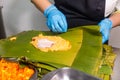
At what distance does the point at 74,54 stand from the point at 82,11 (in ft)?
1.25

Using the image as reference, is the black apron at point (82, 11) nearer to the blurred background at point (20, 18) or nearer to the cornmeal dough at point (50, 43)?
the cornmeal dough at point (50, 43)

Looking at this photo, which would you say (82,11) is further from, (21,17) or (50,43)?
(21,17)

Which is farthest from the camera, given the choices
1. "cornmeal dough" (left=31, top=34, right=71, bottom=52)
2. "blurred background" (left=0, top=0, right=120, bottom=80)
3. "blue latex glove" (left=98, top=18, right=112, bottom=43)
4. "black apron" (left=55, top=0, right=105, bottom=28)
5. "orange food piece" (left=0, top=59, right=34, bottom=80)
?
"blurred background" (left=0, top=0, right=120, bottom=80)

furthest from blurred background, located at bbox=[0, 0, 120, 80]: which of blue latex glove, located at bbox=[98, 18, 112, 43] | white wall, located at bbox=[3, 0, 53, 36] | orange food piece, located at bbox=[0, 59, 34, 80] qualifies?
orange food piece, located at bbox=[0, 59, 34, 80]

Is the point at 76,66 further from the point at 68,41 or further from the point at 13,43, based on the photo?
the point at 13,43

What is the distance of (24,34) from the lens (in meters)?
1.20

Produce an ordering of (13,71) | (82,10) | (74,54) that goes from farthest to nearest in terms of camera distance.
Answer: (82,10), (74,54), (13,71)

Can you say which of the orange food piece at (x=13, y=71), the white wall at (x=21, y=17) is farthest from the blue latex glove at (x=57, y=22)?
the white wall at (x=21, y=17)

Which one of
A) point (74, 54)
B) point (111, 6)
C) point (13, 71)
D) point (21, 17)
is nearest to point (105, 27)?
point (111, 6)

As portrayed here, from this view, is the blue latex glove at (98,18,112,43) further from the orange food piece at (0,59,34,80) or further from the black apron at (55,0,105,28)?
the orange food piece at (0,59,34,80)

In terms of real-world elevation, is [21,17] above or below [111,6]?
below

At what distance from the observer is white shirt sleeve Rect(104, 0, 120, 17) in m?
1.27

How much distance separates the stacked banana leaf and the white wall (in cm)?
77

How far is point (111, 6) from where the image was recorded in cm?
129
